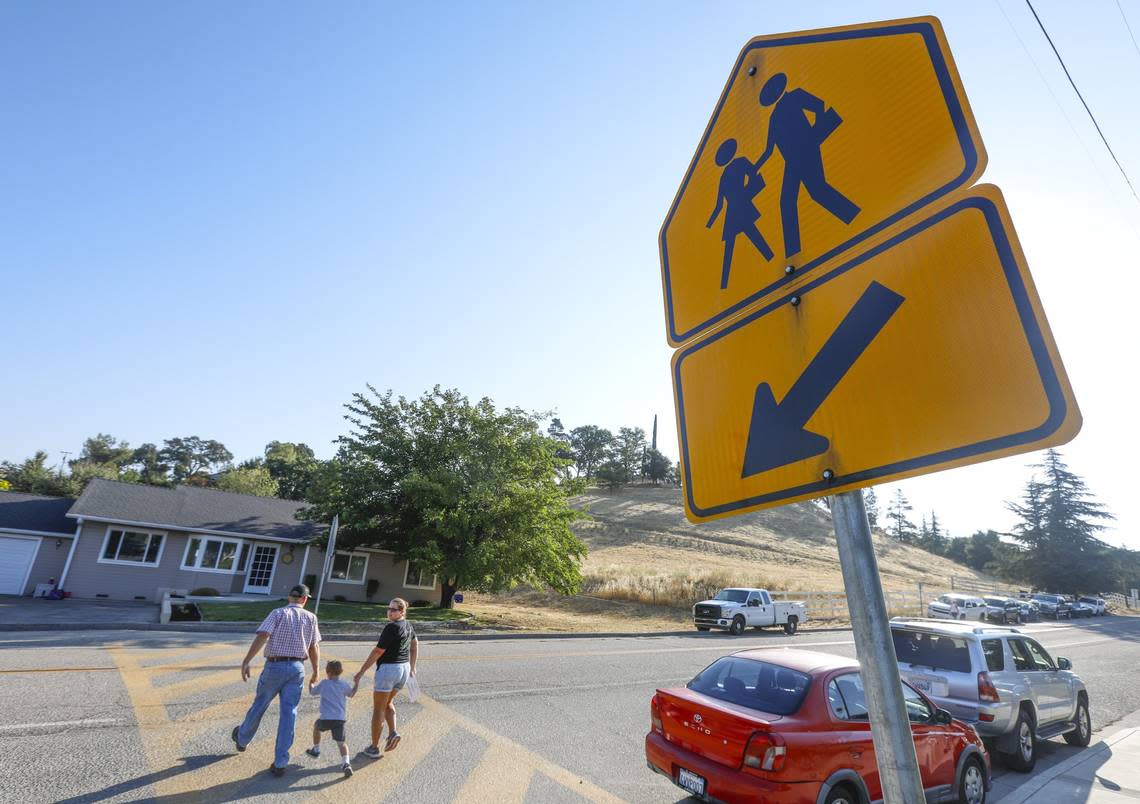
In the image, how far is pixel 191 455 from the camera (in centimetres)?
10238

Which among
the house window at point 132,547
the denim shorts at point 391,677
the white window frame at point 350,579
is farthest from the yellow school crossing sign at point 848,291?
the house window at point 132,547

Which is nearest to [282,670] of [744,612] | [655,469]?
[744,612]

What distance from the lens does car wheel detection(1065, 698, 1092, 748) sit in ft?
30.6

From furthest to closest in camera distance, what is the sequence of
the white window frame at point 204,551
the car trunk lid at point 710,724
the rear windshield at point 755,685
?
the white window frame at point 204,551 < the rear windshield at point 755,685 < the car trunk lid at point 710,724

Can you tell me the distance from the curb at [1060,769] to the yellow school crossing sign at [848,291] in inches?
316

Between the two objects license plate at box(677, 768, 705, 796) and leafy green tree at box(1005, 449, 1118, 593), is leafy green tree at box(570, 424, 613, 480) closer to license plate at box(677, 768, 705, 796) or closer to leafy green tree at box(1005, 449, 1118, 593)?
leafy green tree at box(1005, 449, 1118, 593)

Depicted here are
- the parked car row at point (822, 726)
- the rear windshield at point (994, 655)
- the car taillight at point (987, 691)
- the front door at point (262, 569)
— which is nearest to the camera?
the parked car row at point (822, 726)

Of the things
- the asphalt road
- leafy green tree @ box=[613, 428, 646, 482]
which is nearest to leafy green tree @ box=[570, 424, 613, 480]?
leafy green tree @ box=[613, 428, 646, 482]

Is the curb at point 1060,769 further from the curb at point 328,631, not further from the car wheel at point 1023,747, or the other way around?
the curb at point 328,631

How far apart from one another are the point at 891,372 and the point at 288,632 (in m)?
7.42

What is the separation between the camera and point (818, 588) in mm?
38281

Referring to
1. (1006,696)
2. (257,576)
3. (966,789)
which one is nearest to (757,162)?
(966,789)

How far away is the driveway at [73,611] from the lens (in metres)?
15.3

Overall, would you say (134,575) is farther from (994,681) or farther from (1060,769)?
(1060,769)
